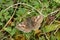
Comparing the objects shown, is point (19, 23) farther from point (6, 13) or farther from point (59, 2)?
point (59, 2)

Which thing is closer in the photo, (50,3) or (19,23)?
(19,23)

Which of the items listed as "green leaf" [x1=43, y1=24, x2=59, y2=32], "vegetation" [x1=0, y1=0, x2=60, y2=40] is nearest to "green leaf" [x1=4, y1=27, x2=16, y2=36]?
"vegetation" [x1=0, y1=0, x2=60, y2=40]

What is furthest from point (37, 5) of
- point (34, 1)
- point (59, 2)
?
point (59, 2)

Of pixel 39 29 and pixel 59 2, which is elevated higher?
pixel 59 2

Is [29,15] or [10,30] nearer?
[10,30]

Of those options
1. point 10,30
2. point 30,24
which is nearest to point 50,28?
point 30,24

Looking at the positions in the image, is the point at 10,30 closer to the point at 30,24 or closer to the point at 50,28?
the point at 30,24

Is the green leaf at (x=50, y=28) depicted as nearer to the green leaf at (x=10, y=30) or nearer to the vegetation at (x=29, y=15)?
the vegetation at (x=29, y=15)
